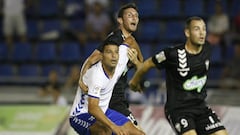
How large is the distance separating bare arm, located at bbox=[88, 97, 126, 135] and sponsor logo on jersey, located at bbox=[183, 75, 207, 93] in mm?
1377

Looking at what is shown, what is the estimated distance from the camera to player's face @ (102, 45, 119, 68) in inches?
278

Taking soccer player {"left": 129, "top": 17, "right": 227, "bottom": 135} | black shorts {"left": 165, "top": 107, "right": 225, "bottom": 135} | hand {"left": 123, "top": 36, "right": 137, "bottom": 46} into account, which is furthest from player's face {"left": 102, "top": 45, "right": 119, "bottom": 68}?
black shorts {"left": 165, "top": 107, "right": 225, "bottom": 135}

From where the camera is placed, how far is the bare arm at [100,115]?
273 inches

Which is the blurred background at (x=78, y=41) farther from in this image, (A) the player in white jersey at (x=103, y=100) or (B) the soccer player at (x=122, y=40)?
(A) the player in white jersey at (x=103, y=100)

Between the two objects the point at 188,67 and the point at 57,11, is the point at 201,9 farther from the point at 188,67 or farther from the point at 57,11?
the point at 188,67

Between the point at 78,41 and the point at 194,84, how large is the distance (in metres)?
6.60

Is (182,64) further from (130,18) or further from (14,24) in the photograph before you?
(14,24)

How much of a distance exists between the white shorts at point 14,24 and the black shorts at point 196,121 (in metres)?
7.17

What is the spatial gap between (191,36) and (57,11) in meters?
7.68

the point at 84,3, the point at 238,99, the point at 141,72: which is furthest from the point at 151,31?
the point at 141,72

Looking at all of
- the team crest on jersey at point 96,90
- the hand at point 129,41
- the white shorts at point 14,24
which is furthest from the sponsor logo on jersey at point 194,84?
the white shorts at point 14,24

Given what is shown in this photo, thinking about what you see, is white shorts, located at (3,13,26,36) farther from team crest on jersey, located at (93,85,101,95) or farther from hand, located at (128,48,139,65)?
team crest on jersey, located at (93,85,101,95)

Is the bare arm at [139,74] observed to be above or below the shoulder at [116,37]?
below

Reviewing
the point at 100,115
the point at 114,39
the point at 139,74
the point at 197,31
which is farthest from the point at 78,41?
the point at 100,115
